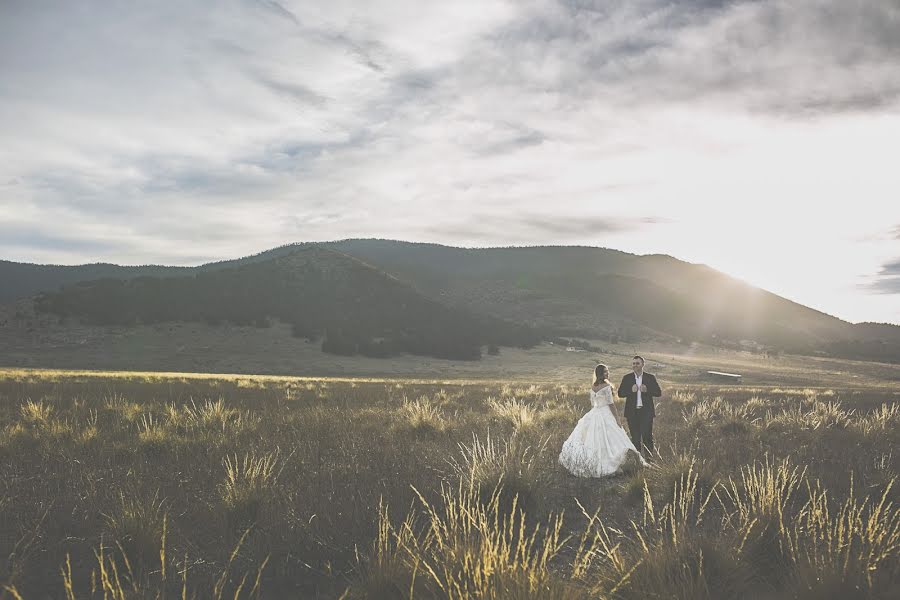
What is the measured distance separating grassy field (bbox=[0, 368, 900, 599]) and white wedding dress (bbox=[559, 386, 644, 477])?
22 cm

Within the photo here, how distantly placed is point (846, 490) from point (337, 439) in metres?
7.34

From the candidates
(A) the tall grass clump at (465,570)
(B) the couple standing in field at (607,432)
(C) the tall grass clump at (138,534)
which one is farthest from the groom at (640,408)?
(C) the tall grass clump at (138,534)

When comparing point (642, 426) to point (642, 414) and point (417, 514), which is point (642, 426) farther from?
point (417, 514)

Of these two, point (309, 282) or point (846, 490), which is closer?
point (846, 490)

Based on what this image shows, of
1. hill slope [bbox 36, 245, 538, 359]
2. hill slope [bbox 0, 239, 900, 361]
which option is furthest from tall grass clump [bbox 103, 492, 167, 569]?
hill slope [bbox 0, 239, 900, 361]

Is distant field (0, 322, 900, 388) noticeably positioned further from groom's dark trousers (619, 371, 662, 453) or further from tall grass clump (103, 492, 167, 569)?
tall grass clump (103, 492, 167, 569)

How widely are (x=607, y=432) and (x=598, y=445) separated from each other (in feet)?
0.94

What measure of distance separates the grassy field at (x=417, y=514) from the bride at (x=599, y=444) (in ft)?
0.71

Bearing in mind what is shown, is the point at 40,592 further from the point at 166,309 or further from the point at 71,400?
the point at 166,309

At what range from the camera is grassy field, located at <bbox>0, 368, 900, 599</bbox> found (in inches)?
129

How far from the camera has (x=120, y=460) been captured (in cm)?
669

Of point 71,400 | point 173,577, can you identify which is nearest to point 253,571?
point 173,577

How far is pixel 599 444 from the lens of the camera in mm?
7555

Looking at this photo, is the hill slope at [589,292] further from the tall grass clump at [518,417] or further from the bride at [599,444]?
the bride at [599,444]
